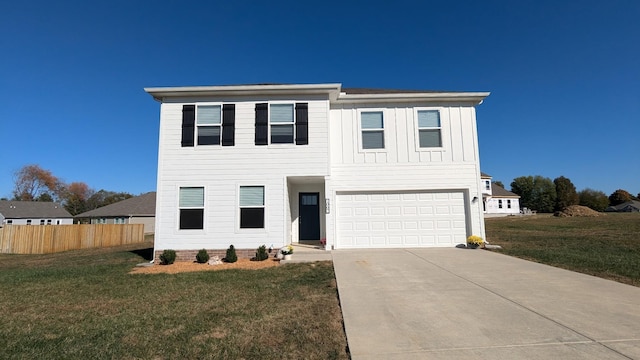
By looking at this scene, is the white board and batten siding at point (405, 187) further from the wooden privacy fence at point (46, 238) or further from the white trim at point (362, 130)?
the wooden privacy fence at point (46, 238)

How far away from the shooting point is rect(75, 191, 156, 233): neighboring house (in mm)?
33500

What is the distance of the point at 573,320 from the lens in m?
4.01

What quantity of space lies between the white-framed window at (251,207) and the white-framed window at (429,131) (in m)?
5.96

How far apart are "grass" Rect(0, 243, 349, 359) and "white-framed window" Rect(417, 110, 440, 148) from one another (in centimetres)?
637

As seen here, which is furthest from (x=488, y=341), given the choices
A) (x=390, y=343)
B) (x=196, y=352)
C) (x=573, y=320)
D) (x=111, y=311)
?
(x=111, y=311)

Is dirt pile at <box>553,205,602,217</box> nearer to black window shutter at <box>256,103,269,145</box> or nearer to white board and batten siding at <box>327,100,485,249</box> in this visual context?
white board and batten siding at <box>327,100,485,249</box>

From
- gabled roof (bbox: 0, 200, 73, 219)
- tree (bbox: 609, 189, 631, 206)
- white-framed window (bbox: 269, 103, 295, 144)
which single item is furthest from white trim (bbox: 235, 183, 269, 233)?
tree (bbox: 609, 189, 631, 206)

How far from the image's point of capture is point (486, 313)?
172 inches

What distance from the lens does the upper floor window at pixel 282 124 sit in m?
10.8

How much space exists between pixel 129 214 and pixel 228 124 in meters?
28.2

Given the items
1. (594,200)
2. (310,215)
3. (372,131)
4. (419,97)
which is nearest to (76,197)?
(310,215)

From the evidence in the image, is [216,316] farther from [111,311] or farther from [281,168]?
[281,168]

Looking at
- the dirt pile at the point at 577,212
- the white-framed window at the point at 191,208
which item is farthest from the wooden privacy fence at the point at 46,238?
the dirt pile at the point at 577,212

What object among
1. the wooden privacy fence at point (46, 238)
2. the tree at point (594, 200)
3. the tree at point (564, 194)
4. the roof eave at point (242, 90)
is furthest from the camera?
the tree at point (594, 200)
